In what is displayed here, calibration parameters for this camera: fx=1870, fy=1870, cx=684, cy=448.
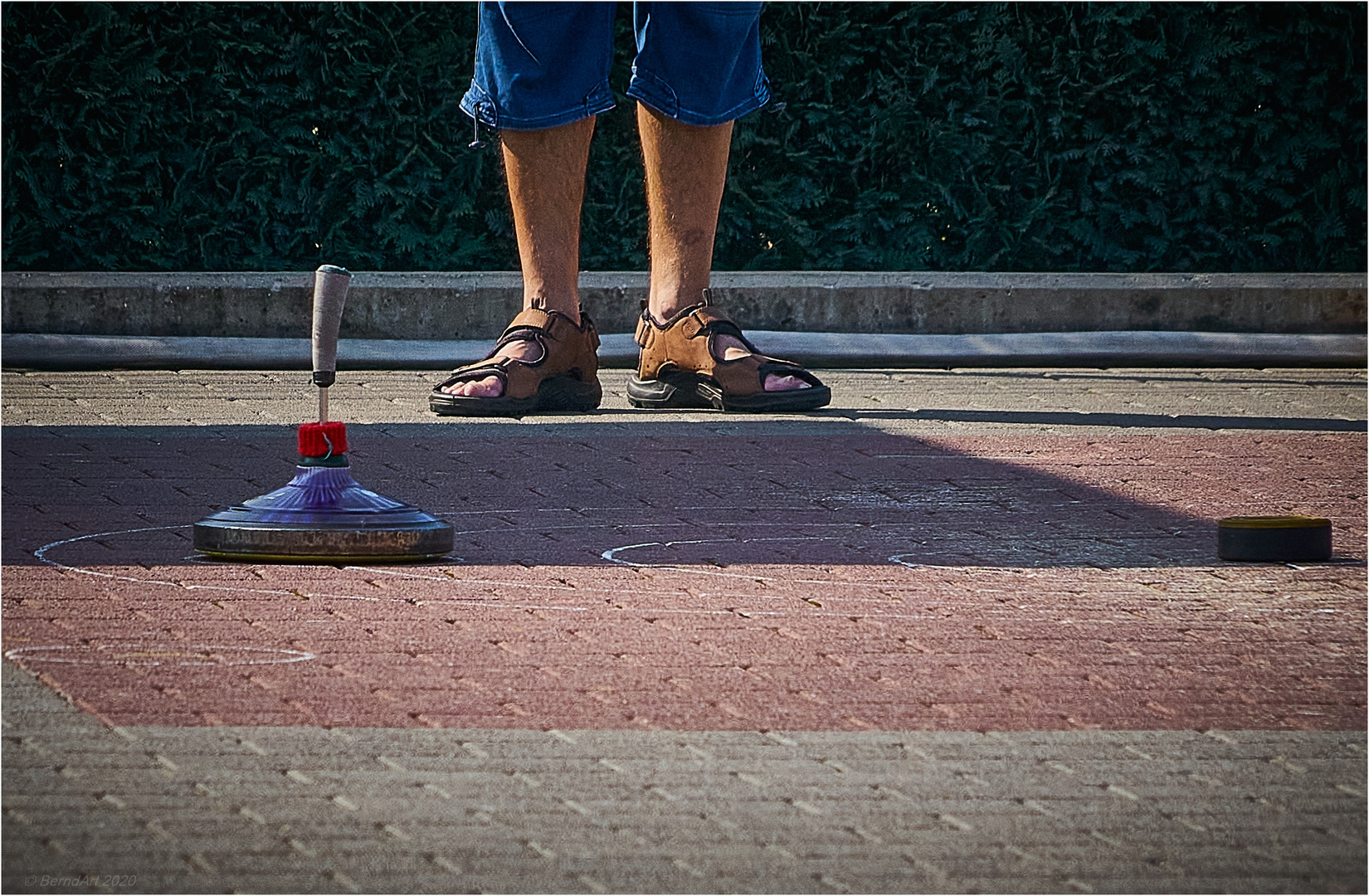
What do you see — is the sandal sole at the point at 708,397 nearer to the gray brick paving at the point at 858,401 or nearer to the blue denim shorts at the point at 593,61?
the gray brick paving at the point at 858,401

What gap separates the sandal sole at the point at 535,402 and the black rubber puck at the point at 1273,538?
2725 millimetres

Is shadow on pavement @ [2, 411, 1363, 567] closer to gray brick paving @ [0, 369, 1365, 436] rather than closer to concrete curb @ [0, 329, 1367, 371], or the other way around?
gray brick paving @ [0, 369, 1365, 436]

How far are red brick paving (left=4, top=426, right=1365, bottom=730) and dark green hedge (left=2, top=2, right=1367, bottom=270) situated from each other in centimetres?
420

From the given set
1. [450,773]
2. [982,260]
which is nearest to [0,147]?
[982,260]

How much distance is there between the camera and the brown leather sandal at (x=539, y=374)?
6105 mm

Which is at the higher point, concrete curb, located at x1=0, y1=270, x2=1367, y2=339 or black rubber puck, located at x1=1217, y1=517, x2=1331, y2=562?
concrete curb, located at x1=0, y1=270, x2=1367, y2=339

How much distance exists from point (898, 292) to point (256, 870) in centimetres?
666

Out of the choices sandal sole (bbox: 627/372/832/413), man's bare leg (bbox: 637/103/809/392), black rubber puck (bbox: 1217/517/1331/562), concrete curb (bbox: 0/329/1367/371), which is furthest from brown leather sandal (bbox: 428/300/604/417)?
black rubber puck (bbox: 1217/517/1331/562)

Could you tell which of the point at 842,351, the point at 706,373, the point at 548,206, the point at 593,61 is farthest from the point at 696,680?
the point at 842,351

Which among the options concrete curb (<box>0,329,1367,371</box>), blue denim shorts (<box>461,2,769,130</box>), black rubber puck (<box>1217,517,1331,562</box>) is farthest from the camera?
concrete curb (<box>0,329,1367,371</box>)

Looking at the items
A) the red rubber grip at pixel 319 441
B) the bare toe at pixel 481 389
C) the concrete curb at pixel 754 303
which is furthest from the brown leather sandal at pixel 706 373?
the red rubber grip at pixel 319 441

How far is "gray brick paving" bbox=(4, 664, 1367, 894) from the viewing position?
6.88ft

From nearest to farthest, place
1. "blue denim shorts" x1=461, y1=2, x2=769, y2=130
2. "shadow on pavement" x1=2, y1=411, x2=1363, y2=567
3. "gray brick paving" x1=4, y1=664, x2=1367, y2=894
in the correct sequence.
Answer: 1. "gray brick paving" x1=4, y1=664, x2=1367, y2=894
2. "shadow on pavement" x1=2, y1=411, x2=1363, y2=567
3. "blue denim shorts" x1=461, y1=2, x2=769, y2=130

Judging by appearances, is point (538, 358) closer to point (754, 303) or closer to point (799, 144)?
point (754, 303)
